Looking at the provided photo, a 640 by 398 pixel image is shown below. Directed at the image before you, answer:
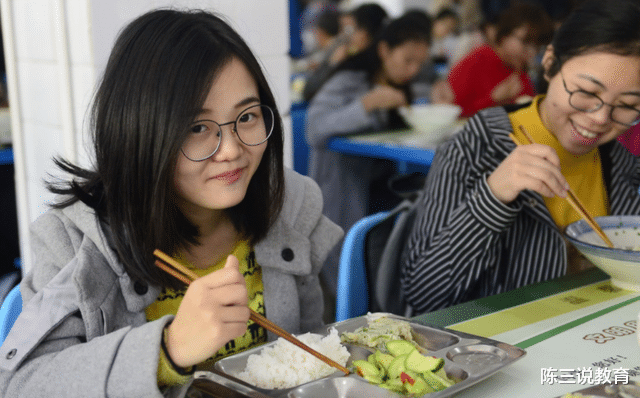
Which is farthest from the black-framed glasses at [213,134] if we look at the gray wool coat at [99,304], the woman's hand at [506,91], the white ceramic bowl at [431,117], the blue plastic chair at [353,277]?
the woman's hand at [506,91]

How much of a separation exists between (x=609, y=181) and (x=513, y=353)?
1072 millimetres

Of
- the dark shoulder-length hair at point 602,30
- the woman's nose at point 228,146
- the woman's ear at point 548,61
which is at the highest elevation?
the dark shoulder-length hair at point 602,30

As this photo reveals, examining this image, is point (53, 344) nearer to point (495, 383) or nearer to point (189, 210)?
point (189, 210)

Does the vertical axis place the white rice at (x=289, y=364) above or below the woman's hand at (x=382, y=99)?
below

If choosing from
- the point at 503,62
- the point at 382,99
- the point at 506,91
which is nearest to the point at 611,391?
the point at 382,99

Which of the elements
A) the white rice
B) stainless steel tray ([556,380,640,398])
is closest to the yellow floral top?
the white rice

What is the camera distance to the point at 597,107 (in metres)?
1.53

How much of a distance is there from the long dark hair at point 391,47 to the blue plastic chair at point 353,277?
2.26 metres

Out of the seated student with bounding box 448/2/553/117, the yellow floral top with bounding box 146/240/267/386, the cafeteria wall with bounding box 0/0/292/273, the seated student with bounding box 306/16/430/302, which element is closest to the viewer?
the yellow floral top with bounding box 146/240/267/386

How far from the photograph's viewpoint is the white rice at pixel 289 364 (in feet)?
3.15

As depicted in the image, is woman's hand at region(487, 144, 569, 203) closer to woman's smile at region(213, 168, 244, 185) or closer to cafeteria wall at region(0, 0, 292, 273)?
woman's smile at region(213, 168, 244, 185)

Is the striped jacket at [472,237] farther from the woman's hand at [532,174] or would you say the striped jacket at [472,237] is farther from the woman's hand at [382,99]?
the woman's hand at [382,99]

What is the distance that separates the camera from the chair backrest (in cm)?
112

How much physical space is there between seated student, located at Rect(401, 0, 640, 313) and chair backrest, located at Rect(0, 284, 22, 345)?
980 mm
